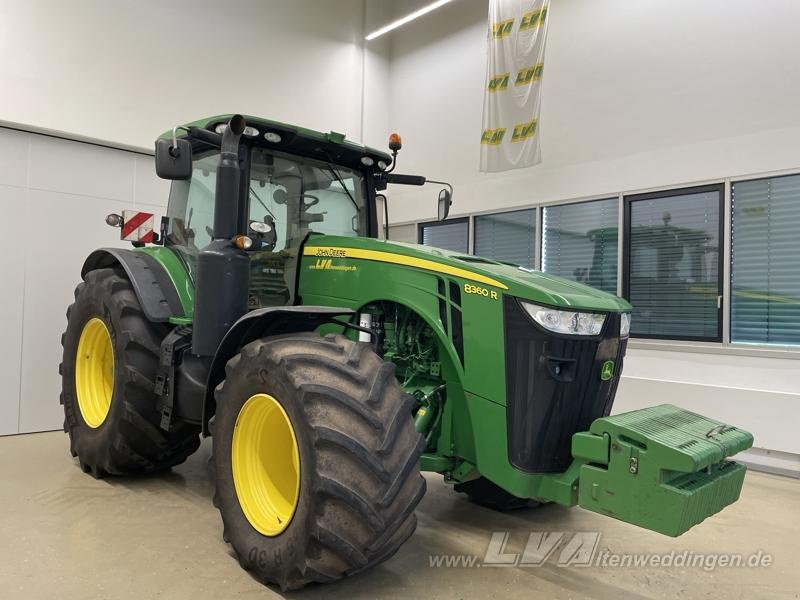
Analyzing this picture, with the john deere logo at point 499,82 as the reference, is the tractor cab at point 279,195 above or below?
below

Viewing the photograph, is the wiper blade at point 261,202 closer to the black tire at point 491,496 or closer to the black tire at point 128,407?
the black tire at point 128,407

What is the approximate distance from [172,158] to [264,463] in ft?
5.17

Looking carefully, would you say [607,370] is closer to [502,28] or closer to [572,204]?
[572,204]

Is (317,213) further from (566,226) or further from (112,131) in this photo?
(566,226)

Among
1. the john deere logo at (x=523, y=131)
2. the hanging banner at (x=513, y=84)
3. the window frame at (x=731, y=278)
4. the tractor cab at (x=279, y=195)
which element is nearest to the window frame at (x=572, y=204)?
the hanging banner at (x=513, y=84)

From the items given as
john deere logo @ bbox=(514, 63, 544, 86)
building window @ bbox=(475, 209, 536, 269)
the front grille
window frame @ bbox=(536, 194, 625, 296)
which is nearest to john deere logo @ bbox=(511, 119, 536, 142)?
john deere logo @ bbox=(514, 63, 544, 86)

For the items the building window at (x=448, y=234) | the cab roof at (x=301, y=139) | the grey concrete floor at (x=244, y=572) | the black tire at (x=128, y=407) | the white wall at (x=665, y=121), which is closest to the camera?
the grey concrete floor at (x=244, y=572)

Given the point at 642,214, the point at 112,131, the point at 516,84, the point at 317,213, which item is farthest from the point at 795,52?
the point at 112,131

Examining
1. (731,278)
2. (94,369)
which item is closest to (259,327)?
(94,369)

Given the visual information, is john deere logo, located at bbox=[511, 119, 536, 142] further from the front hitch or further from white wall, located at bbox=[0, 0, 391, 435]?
the front hitch

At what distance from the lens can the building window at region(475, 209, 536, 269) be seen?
269 inches

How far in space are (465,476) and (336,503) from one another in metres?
0.89

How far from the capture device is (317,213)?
3.56 m

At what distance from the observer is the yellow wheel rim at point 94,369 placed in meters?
4.07
